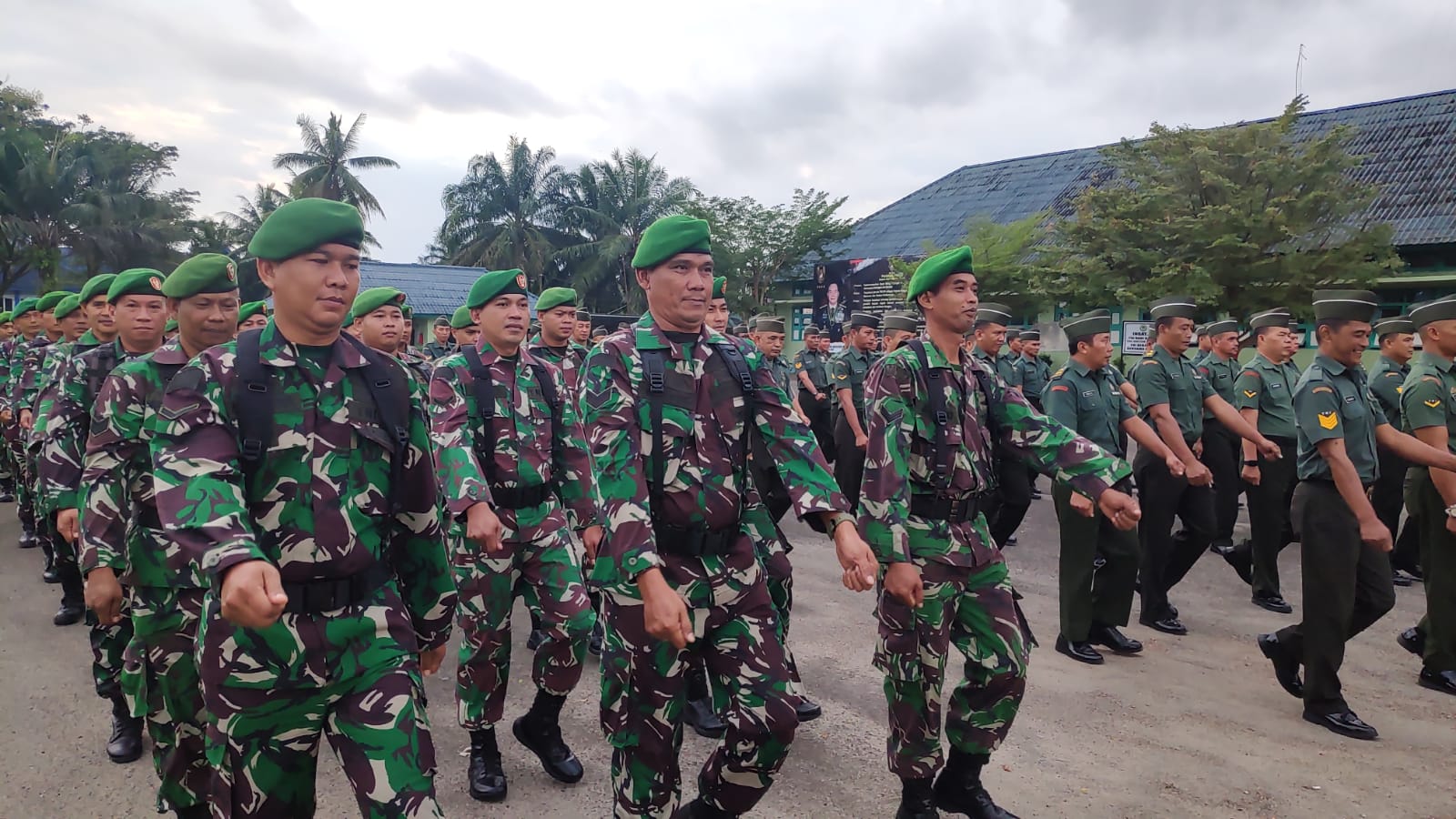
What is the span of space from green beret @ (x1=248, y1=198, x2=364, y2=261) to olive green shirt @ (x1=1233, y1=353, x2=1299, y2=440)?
7289mm

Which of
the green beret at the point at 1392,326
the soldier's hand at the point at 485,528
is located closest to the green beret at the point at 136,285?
the soldier's hand at the point at 485,528

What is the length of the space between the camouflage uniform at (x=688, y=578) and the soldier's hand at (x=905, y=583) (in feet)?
1.42

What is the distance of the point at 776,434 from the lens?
119 inches

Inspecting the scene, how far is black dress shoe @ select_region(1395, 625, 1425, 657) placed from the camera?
17.0 ft

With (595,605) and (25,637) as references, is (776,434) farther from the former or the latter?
(25,637)

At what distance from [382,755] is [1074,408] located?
489 cm

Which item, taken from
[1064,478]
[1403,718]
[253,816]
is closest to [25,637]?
[253,816]

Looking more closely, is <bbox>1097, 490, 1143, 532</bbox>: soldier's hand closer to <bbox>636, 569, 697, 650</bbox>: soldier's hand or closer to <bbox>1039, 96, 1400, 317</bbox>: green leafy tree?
<bbox>636, 569, 697, 650</bbox>: soldier's hand

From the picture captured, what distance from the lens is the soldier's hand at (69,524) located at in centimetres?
363

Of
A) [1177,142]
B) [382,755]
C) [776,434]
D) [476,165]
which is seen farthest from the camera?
→ [476,165]

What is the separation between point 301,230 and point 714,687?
6.32 feet

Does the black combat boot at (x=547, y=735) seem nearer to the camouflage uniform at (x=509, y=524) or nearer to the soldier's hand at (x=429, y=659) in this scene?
the camouflage uniform at (x=509, y=524)

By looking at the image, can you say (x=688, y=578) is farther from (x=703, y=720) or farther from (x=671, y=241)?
(x=703, y=720)

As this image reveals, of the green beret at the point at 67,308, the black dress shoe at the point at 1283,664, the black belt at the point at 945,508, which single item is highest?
the green beret at the point at 67,308
